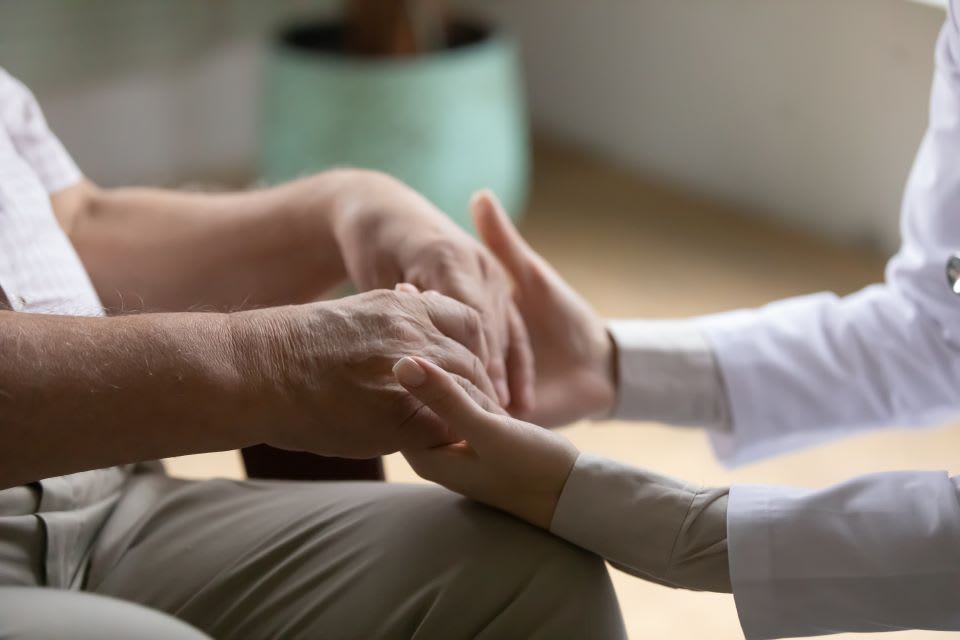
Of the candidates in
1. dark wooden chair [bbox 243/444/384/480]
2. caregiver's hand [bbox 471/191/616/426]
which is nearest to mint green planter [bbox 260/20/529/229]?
caregiver's hand [bbox 471/191/616/426]

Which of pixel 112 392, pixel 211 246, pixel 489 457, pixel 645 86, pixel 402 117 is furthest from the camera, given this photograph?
pixel 645 86

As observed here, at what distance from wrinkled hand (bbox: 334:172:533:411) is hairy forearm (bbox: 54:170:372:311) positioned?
0.14 ft

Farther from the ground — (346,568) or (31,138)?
(31,138)

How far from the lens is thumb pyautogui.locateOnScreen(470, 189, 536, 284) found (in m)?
1.34

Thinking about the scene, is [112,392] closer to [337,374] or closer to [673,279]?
[337,374]

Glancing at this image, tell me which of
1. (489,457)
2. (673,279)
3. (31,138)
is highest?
(31,138)

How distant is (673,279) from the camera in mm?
2725

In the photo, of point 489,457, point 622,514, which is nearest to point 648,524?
point 622,514

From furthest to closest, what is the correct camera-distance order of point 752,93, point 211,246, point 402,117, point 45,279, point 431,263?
point 752,93 < point 402,117 < point 211,246 < point 431,263 < point 45,279

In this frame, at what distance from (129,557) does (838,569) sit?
1.96ft

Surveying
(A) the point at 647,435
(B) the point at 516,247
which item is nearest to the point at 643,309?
(A) the point at 647,435

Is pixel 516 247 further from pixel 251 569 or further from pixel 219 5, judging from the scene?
pixel 219 5

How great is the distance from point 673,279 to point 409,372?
1858mm

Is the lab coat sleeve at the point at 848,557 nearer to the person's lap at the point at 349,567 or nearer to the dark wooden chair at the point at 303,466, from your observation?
the person's lap at the point at 349,567
